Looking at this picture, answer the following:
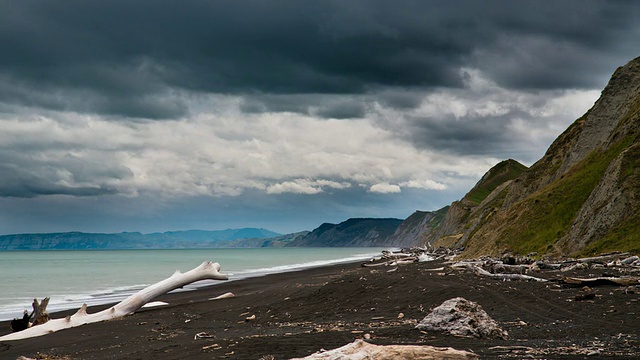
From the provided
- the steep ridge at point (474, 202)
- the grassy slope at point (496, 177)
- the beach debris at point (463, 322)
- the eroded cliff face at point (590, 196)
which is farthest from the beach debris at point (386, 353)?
the grassy slope at point (496, 177)

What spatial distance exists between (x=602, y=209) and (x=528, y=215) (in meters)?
11.5

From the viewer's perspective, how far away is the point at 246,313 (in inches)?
757

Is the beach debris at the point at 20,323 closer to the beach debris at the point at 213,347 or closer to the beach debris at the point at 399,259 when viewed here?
the beach debris at the point at 213,347

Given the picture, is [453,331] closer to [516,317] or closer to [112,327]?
[516,317]

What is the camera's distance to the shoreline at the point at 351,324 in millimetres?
10539

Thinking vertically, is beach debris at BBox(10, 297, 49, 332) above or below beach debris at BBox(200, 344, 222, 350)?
above

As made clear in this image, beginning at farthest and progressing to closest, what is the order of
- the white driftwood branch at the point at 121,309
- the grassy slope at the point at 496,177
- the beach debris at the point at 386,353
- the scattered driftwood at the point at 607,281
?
the grassy slope at the point at 496,177 < the white driftwood branch at the point at 121,309 < the scattered driftwood at the point at 607,281 < the beach debris at the point at 386,353

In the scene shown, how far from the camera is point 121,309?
838 inches

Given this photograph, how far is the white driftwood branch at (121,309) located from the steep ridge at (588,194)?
2366 centimetres

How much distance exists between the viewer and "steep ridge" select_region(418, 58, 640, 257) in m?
33.8

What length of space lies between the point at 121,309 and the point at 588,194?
1475 inches

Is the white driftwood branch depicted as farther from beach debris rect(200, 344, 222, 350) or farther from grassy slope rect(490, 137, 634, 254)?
grassy slope rect(490, 137, 634, 254)

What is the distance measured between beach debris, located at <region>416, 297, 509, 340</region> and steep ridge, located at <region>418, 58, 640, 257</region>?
899 inches

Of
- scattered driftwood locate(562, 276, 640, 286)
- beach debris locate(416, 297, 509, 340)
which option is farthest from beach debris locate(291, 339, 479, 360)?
scattered driftwood locate(562, 276, 640, 286)
